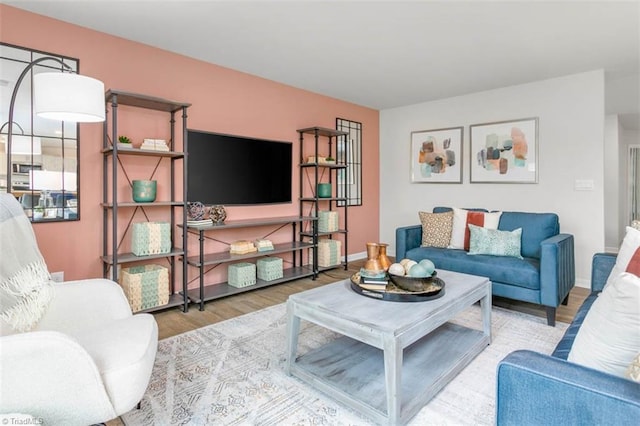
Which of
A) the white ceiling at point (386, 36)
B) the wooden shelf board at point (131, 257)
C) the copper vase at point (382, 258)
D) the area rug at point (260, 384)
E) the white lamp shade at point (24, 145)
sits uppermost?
the white ceiling at point (386, 36)

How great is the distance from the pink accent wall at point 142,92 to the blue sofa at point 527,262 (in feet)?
6.07

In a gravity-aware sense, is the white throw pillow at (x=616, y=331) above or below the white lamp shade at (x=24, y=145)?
below

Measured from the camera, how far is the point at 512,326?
9.18 ft

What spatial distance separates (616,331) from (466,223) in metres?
2.77

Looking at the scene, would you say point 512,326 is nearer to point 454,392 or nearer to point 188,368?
point 454,392

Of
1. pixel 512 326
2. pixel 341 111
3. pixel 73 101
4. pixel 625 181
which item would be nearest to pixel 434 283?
pixel 512 326

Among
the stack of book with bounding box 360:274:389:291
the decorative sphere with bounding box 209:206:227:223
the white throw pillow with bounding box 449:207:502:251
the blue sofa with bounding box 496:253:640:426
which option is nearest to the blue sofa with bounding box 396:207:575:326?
the white throw pillow with bounding box 449:207:502:251

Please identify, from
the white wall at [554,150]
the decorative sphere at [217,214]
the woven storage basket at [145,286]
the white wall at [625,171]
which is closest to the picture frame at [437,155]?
the white wall at [554,150]

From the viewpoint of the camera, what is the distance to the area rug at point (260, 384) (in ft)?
5.58

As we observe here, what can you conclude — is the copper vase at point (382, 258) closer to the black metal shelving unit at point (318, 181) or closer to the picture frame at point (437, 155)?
the black metal shelving unit at point (318, 181)

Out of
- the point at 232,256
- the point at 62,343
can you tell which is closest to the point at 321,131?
the point at 232,256

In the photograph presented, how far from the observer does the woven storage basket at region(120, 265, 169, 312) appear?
2906mm

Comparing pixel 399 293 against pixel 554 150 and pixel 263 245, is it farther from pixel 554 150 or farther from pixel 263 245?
pixel 554 150

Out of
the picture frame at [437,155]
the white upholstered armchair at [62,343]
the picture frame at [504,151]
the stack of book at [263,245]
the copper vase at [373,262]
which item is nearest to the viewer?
the white upholstered armchair at [62,343]
